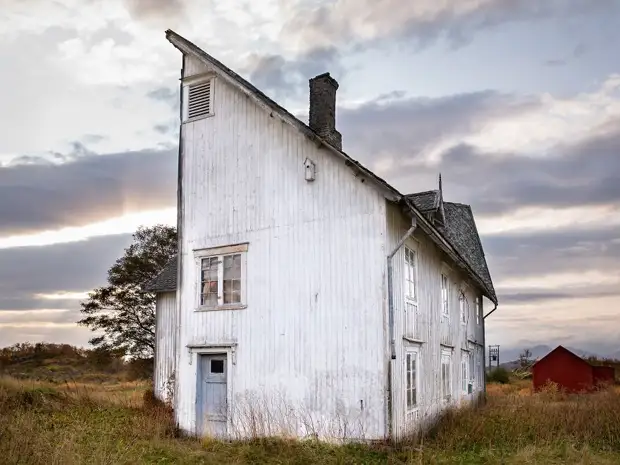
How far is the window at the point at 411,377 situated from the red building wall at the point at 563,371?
24.2 metres

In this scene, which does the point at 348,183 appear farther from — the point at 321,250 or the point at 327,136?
the point at 327,136

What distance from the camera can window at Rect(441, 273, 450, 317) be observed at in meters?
19.8

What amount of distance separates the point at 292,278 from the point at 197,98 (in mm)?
6186

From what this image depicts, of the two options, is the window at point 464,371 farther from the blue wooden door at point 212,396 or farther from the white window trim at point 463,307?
the blue wooden door at point 212,396

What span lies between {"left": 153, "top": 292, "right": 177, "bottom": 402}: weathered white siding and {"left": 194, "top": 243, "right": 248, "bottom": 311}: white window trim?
7543 mm

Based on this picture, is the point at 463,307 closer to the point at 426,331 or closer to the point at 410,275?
the point at 426,331

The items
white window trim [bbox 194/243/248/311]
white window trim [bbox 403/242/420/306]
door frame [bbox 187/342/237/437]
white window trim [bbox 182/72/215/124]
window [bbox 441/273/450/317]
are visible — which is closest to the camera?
white window trim [bbox 403/242/420/306]

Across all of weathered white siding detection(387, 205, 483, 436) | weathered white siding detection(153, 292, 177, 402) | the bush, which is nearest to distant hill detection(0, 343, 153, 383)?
weathered white siding detection(153, 292, 177, 402)

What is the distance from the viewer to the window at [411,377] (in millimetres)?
15164

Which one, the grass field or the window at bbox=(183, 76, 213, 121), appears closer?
the grass field

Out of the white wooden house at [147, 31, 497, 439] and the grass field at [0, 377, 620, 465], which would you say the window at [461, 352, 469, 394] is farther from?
the grass field at [0, 377, 620, 465]

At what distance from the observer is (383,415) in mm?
13359

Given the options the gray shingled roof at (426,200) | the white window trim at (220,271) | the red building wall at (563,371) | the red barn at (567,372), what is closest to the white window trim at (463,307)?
the gray shingled roof at (426,200)

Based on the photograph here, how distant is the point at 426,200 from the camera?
19188 millimetres
